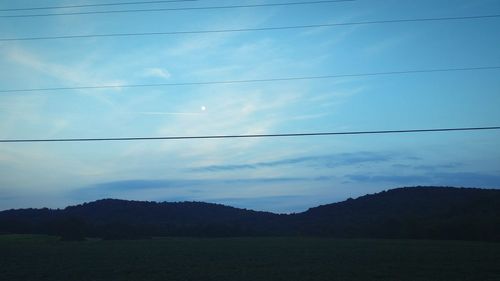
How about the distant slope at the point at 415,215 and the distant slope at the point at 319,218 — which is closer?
the distant slope at the point at 415,215

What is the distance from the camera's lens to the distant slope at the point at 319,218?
266 ft

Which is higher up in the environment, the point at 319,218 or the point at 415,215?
the point at 319,218

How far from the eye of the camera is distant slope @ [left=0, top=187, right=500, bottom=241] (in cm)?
8094

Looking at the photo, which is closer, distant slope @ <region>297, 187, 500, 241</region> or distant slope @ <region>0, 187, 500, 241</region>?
distant slope @ <region>297, 187, 500, 241</region>

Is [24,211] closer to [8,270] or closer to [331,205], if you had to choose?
[331,205]

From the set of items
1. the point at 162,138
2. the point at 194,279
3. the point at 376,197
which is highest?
the point at 376,197

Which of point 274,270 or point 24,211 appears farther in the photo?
point 24,211

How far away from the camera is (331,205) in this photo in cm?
14525

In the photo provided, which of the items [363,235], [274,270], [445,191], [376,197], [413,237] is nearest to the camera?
[274,270]

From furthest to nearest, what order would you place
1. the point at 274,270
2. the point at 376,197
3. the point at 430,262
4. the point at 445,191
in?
the point at 376,197
the point at 445,191
the point at 430,262
the point at 274,270

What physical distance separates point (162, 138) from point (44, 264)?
832 inches

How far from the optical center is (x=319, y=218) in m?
136

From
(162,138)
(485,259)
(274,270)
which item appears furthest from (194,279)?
(485,259)

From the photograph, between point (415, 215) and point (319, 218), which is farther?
point (319, 218)
